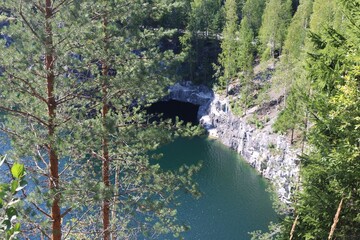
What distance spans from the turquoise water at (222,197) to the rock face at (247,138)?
0.94m

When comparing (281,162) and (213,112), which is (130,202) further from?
(213,112)

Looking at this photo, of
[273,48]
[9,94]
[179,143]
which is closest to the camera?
[9,94]

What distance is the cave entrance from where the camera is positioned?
140 feet

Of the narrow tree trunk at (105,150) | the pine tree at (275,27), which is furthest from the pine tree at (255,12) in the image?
the narrow tree trunk at (105,150)

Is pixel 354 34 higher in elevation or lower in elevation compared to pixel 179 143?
lower

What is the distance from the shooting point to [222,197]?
2653 centimetres

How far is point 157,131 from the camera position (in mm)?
7465

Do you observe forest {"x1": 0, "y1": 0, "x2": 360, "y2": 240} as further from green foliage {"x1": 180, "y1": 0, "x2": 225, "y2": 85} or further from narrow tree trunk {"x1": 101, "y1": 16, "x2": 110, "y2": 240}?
green foliage {"x1": 180, "y1": 0, "x2": 225, "y2": 85}

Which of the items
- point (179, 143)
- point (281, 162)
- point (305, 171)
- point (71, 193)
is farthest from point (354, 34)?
point (179, 143)

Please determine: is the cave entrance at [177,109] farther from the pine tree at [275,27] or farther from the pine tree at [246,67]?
the pine tree at [275,27]

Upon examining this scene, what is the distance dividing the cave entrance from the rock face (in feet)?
1.92

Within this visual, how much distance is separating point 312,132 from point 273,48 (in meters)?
34.3

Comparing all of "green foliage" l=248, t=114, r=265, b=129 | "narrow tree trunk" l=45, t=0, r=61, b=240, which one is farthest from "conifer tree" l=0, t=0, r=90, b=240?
"green foliage" l=248, t=114, r=265, b=129

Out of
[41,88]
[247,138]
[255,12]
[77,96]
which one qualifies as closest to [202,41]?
[255,12]
